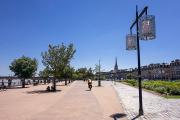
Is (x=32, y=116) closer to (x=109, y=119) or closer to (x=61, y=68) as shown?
(x=109, y=119)

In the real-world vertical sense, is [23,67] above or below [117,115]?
above

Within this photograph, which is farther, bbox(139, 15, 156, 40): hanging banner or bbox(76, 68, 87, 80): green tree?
bbox(76, 68, 87, 80): green tree

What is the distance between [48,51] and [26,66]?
9757 mm

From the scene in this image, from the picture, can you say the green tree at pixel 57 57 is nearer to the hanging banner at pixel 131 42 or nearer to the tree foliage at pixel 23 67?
the tree foliage at pixel 23 67

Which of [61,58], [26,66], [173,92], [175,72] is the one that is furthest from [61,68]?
[175,72]

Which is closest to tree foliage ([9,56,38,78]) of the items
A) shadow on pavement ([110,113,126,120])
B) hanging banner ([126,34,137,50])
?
hanging banner ([126,34,137,50])

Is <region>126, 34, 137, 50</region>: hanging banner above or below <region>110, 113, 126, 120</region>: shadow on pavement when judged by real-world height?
above

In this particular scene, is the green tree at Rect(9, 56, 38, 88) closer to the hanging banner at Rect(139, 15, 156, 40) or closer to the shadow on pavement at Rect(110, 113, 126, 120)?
the shadow on pavement at Rect(110, 113, 126, 120)

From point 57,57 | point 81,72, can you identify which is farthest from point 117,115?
point 81,72

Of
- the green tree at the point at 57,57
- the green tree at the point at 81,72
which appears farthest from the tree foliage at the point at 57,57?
the green tree at the point at 81,72

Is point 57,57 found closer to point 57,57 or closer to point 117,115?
point 57,57

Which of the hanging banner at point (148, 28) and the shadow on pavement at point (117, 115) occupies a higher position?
the hanging banner at point (148, 28)

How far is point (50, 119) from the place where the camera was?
13.8 metres

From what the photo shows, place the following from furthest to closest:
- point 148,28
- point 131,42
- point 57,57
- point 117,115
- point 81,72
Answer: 1. point 81,72
2. point 57,57
3. point 131,42
4. point 117,115
5. point 148,28
